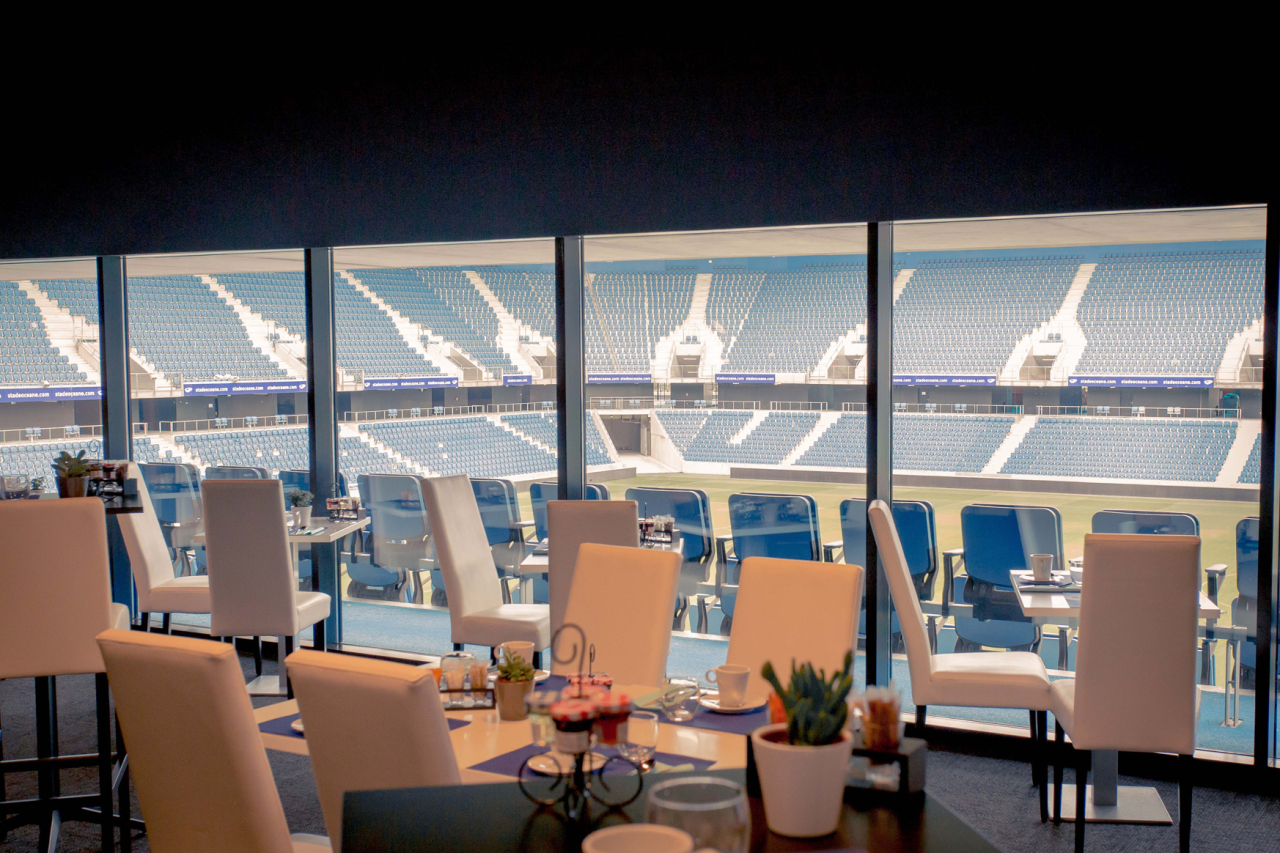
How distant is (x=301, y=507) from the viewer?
524 centimetres

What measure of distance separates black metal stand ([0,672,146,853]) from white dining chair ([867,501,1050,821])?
2.73 metres

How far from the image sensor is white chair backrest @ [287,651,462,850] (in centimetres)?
171

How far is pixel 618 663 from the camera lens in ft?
10.3

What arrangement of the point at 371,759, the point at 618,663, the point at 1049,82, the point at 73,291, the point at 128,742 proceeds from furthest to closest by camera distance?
the point at 73,291 → the point at 1049,82 → the point at 618,663 → the point at 128,742 → the point at 371,759

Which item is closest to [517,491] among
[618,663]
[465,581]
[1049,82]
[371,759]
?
[465,581]

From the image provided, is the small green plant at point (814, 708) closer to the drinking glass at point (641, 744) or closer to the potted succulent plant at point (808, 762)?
the potted succulent plant at point (808, 762)

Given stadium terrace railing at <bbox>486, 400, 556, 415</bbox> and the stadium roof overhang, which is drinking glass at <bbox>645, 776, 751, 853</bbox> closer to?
the stadium roof overhang

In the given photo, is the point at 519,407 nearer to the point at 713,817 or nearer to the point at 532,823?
the point at 532,823

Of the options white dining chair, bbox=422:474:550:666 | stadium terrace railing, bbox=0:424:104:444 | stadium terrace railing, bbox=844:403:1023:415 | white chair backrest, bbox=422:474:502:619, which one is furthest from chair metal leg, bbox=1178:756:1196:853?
stadium terrace railing, bbox=0:424:104:444

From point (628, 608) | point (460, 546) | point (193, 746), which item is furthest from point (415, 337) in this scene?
point (193, 746)

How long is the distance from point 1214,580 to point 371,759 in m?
3.65

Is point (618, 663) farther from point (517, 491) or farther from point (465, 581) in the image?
point (517, 491)

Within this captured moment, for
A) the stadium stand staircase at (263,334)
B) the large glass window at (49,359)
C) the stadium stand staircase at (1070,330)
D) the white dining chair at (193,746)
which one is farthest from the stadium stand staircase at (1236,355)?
the large glass window at (49,359)

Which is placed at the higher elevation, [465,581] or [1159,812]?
[465,581]
